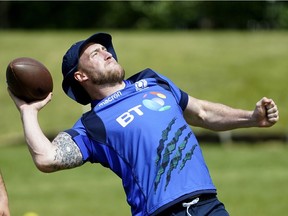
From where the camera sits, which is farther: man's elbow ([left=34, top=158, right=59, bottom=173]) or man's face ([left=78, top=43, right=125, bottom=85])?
man's face ([left=78, top=43, right=125, bottom=85])

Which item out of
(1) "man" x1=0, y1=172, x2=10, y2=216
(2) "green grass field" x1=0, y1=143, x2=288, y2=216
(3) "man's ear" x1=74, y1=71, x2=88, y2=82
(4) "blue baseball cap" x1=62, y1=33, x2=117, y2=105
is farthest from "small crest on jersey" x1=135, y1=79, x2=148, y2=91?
(2) "green grass field" x1=0, y1=143, x2=288, y2=216

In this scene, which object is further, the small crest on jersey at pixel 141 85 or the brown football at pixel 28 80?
the small crest on jersey at pixel 141 85

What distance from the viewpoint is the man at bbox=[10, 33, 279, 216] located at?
5.02 m

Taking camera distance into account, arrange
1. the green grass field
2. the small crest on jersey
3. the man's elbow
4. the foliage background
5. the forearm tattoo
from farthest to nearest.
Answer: the foliage background → the green grass field → the small crest on jersey → the forearm tattoo → the man's elbow

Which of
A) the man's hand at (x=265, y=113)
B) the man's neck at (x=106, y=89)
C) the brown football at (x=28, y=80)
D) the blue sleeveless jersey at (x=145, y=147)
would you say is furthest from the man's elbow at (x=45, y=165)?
the man's hand at (x=265, y=113)

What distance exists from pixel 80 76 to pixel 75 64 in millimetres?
95

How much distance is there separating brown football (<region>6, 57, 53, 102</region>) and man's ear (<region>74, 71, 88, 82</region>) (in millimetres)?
180

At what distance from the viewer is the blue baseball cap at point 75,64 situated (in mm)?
5512

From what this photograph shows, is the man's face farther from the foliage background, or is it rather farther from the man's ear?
the foliage background

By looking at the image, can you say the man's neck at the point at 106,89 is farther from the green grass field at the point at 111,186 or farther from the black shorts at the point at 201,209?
the green grass field at the point at 111,186

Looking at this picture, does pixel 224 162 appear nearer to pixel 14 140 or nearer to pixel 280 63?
pixel 14 140

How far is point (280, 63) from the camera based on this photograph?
1017 inches

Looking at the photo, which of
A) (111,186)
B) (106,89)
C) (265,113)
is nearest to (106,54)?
(106,89)

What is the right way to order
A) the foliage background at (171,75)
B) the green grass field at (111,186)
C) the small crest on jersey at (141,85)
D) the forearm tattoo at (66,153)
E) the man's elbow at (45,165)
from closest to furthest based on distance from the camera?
1. the man's elbow at (45,165)
2. the forearm tattoo at (66,153)
3. the small crest on jersey at (141,85)
4. the green grass field at (111,186)
5. the foliage background at (171,75)
